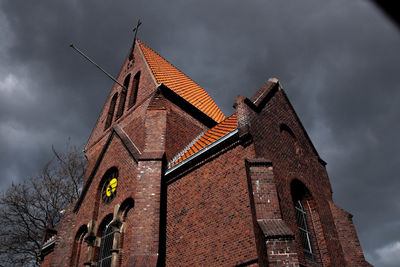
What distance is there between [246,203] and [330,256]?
353 cm

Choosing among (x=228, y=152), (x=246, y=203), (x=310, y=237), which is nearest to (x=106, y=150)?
(x=228, y=152)

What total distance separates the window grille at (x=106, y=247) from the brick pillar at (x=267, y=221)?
245 inches

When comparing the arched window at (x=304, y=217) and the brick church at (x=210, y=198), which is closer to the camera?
the brick church at (x=210, y=198)

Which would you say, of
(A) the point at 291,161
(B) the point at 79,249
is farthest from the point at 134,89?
(A) the point at 291,161

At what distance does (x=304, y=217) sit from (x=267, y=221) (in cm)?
336

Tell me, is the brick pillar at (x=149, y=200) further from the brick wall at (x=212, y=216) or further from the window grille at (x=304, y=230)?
the window grille at (x=304, y=230)

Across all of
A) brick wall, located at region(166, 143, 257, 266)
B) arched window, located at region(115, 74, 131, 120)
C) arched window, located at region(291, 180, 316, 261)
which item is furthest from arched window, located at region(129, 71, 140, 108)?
arched window, located at region(291, 180, 316, 261)

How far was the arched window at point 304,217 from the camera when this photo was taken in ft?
30.8

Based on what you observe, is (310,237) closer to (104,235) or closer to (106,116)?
(104,235)

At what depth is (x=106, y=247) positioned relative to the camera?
458 inches

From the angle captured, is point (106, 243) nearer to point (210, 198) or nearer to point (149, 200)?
point (149, 200)

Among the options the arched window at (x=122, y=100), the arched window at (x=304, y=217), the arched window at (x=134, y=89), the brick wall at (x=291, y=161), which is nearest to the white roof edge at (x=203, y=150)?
the brick wall at (x=291, y=161)

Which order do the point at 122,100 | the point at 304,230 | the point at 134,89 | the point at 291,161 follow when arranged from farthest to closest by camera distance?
the point at 122,100
the point at 134,89
the point at 291,161
the point at 304,230

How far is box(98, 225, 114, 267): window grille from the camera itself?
36.8 ft
